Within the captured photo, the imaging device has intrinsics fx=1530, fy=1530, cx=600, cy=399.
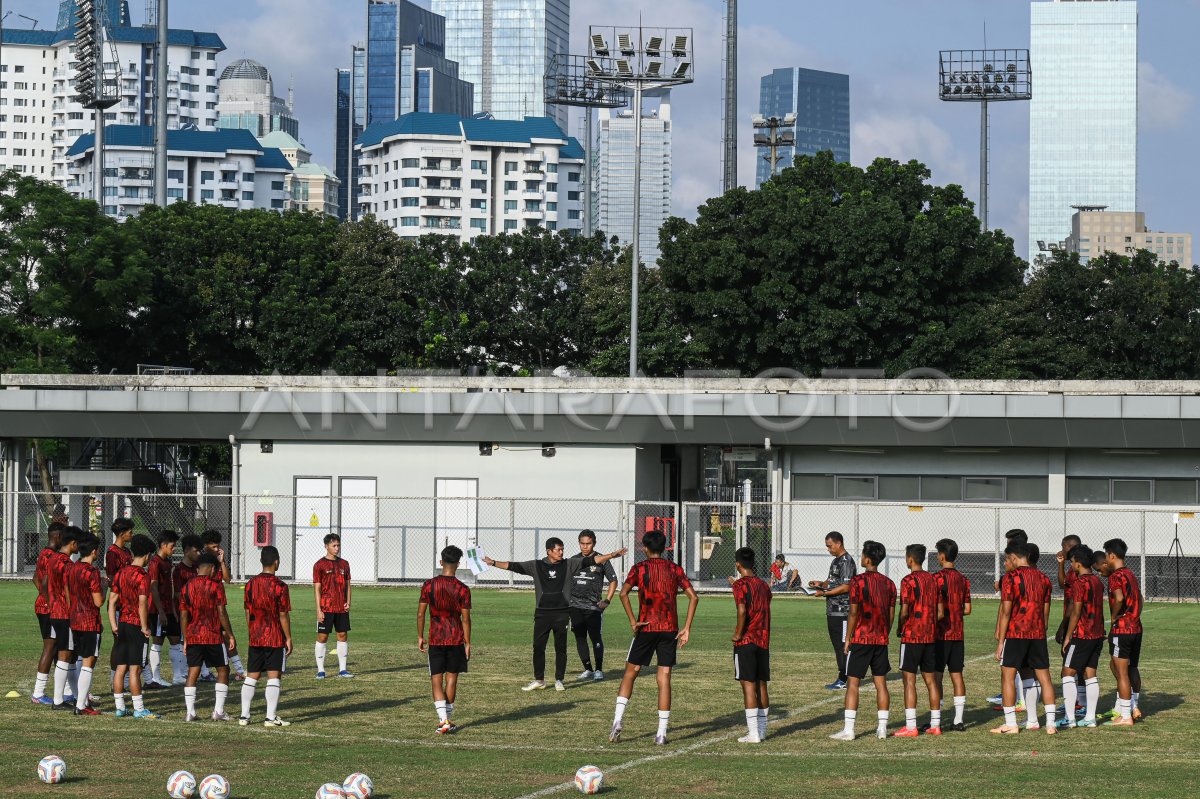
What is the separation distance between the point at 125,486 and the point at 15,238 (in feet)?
63.2

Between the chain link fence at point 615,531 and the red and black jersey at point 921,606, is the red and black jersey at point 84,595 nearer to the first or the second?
the red and black jersey at point 921,606

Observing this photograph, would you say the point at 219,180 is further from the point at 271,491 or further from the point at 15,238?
the point at 271,491

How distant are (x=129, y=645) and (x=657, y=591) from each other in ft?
17.7

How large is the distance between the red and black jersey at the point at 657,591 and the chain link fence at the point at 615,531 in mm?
18279

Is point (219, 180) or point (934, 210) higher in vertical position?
point (219, 180)

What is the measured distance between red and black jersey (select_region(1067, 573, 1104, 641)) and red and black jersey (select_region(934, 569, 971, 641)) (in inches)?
43.3

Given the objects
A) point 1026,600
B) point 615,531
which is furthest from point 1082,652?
point 615,531

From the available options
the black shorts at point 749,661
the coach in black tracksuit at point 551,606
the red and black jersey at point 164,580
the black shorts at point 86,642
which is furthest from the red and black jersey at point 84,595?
the black shorts at point 749,661

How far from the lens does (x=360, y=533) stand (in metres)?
35.5

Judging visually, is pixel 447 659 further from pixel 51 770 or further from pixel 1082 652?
pixel 1082 652

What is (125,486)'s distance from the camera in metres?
39.9

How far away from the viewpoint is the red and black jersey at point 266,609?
14703 mm

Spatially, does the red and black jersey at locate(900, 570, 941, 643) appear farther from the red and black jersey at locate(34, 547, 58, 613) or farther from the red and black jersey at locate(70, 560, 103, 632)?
the red and black jersey at locate(34, 547, 58, 613)

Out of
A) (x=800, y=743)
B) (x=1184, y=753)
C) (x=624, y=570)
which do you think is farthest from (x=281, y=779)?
(x=624, y=570)
